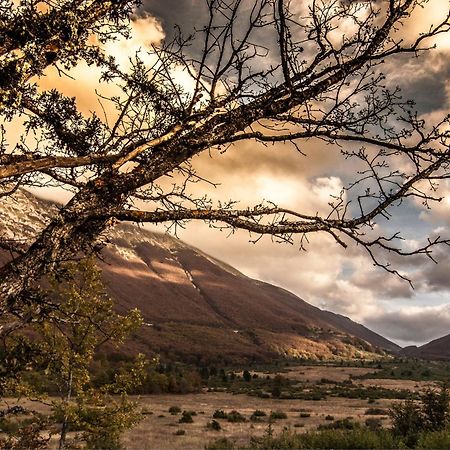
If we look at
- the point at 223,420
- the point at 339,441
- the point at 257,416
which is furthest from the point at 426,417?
the point at 257,416

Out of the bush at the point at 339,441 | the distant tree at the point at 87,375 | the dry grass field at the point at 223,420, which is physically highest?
the distant tree at the point at 87,375

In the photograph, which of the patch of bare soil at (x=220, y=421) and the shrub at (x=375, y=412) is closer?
the patch of bare soil at (x=220, y=421)

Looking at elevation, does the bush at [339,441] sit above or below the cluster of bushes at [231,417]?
above

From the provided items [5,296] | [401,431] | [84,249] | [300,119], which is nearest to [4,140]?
[84,249]

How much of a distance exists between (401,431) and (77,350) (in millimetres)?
11654

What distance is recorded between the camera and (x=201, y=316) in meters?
140

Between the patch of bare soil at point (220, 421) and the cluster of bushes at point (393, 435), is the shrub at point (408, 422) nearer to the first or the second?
the cluster of bushes at point (393, 435)

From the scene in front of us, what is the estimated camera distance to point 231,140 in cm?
382

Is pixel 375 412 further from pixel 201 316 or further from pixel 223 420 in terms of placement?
pixel 201 316

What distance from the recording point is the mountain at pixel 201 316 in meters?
103

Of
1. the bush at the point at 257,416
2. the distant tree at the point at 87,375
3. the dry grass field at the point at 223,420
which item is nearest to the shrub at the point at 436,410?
the dry grass field at the point at 223,420

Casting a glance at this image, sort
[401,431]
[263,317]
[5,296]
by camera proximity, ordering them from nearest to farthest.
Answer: [5,296]
[401,431]
[263,317]

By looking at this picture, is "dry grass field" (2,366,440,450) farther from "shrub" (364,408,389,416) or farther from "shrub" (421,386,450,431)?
"shrub" (421,386,450,431)

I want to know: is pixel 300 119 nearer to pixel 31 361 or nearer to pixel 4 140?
pixel 4 140
